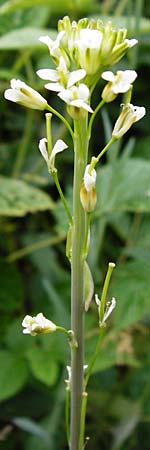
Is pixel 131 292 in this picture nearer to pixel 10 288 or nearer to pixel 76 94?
pixel 10 288

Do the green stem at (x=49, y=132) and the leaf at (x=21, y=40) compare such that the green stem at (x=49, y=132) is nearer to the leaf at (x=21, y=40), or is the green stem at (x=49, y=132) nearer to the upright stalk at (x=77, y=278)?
the upright stalk at (x=77, y=278)

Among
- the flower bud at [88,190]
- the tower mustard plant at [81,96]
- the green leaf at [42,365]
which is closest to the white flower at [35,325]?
the tower mustard plant at [81,96]

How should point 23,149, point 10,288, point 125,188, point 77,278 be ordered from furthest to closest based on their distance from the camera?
1. point 23,149
2. point 10,288
3. point 125,188
4. point 77,278

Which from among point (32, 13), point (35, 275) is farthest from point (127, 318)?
point (32, 13)

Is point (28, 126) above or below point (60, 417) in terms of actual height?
above

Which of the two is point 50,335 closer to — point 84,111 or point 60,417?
point 60,417

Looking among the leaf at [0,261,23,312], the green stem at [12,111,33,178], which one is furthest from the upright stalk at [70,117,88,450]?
the green stem at [12,111,33,178]

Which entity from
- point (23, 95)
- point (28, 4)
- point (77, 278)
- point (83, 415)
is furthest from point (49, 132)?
point (28, 4)
